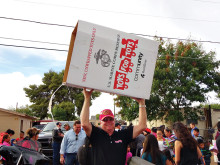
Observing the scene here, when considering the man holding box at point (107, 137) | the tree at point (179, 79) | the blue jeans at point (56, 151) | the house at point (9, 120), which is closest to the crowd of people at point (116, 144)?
the man holding box at point (107, 137)

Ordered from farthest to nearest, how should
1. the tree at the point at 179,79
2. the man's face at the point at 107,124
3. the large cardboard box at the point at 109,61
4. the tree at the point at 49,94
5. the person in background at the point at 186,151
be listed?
the tree at the point at 49,94 < the tree at the point at 179,79 < the person in background at the point at 186,151 < the man's face at the point at 107,124 < the large cardboard box at the point at 109,61

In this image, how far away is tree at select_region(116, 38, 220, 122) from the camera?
77.8 feet

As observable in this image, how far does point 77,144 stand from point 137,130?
14.1ft

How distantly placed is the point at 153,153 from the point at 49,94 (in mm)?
44908

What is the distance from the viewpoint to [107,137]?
326cm

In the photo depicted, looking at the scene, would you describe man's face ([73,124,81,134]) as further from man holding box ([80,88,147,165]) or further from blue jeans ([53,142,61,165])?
man holding box ([80,88,147,165])

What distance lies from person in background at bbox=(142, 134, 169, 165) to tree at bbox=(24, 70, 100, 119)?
41560 mm

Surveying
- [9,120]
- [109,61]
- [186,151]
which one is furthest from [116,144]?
[9,120]

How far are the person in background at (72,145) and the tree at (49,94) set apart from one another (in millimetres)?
38537

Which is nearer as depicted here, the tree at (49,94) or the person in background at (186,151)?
the person in background at (186,151)

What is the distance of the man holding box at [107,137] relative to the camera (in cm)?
313

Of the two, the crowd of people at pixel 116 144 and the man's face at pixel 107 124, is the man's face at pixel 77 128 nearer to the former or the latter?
the crowd of people at pixel 116 144

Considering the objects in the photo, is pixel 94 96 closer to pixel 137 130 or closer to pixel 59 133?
pixel 59 133

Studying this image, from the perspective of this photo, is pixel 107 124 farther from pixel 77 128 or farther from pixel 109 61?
pixel 77 128
